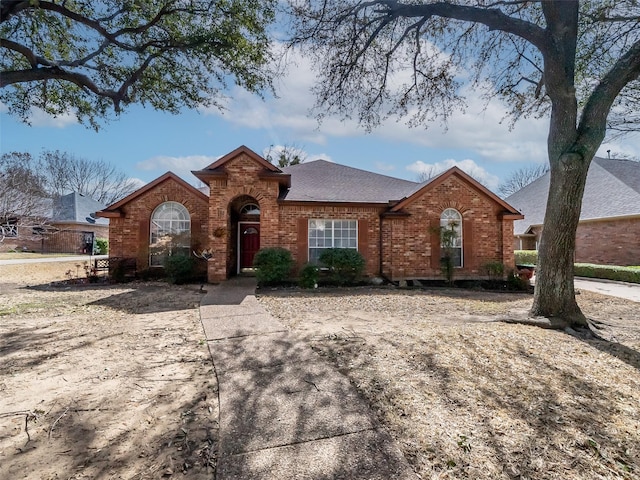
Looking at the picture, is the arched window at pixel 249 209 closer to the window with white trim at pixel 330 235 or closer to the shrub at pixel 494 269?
the window with white trim at pixel 330 235

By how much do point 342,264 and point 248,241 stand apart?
5.26 meters

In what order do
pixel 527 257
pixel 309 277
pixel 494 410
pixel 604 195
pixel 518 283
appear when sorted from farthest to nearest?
pixel 527 257
pixel 604 195
pixel 518 283
pixel 309 277
pixel 494 410

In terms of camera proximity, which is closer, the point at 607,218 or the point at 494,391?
the point at 494,391

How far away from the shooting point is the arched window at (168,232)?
1288cm

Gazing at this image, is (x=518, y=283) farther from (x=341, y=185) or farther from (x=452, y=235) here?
(x=341, y=185)

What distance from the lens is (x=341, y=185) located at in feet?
47.1

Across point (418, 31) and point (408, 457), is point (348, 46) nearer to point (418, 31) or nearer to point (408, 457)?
point (418, 31)

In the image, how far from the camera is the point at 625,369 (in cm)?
416

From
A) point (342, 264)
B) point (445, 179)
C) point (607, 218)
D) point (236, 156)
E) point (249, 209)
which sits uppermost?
point (236, 156)

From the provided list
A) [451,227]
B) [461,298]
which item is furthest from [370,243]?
[461,298]

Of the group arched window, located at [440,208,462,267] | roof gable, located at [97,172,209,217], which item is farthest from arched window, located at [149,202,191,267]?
arched window, located at [440,208,462,267]

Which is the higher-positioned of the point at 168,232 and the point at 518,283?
the point at 168,232

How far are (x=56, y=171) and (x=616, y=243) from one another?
54.4 metres

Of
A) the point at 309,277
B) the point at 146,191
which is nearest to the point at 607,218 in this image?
the point at 309,277
